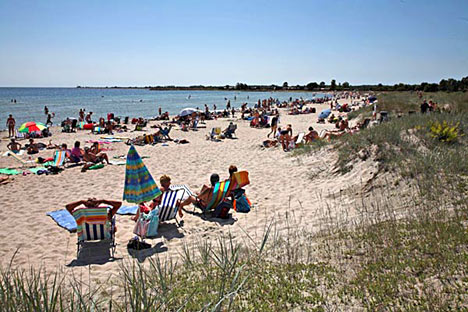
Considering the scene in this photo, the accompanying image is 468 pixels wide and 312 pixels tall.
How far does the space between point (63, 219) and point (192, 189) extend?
2718 mm

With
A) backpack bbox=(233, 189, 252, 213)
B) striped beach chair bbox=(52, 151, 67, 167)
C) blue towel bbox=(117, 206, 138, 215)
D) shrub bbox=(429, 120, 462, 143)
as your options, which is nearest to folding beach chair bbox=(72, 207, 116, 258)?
blue towel bbox=(117, 206, 138, 215)

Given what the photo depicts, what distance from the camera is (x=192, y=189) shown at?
7105 millimetres

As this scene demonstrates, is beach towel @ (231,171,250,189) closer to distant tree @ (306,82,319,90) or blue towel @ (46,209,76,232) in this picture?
blue towel @ (46,209,76,232)

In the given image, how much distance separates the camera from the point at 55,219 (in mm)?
5230

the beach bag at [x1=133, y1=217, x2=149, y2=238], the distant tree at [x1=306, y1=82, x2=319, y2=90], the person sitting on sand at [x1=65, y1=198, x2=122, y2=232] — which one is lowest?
the beach bag at [x1=133, y1=217, x2=149, y2=238]

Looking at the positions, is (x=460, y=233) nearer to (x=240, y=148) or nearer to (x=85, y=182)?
(x=85, y=182)

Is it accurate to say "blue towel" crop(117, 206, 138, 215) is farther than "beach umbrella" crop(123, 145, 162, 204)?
Yes

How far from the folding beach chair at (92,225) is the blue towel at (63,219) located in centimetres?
77

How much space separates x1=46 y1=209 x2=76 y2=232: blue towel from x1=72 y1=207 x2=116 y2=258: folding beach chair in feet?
2.52

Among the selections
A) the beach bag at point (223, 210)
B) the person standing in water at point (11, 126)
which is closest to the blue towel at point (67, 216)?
the beach bag at point (223, 210)

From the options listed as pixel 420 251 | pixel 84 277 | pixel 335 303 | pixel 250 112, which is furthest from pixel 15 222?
pixel 250 112

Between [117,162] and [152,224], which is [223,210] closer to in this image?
[152,224]

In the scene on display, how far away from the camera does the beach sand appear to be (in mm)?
4324

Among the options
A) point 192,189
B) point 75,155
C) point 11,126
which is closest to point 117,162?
point 75,155
